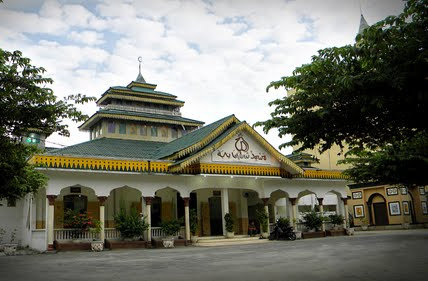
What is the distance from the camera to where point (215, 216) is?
84.0 ft

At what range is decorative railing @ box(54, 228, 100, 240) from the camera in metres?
18.9

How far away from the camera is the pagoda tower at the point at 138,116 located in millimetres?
28578

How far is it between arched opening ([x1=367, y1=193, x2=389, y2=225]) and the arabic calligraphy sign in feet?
55.6

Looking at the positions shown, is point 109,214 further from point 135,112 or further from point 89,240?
point 135,112

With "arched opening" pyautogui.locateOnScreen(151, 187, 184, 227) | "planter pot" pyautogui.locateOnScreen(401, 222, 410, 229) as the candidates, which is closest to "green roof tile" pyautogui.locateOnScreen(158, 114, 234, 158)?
"arched opening" pyautogui.locateOnScreen(151, 187, 184, 227)

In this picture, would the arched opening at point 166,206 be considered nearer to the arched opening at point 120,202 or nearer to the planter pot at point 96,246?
the arched opening at point 120,202

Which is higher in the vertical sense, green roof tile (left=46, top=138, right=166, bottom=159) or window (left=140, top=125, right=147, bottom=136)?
window (left=140, top=125, right=147, bottom=136)

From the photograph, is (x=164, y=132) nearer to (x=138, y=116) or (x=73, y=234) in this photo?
(x=138, y=116)

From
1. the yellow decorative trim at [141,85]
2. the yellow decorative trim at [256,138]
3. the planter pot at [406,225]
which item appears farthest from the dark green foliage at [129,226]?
the planter pot at [406,225]

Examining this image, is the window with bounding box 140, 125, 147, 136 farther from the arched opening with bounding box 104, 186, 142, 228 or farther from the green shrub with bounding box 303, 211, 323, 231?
the green shrub with bounding box 303, 211, 323, 231

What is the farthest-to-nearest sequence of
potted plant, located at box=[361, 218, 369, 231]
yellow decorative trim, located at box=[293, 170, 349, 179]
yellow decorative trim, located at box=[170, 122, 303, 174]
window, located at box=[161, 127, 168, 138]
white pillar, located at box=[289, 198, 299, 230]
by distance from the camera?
potted plant, located at box=[361, 218, 369, 231]
window, located at box=[161, 127, 168, 138]
yellow decorative trim, located at box=[293, 170, 349, 179]
white pillar, located at box=[289, 198, 299, 230]
yellow decorative trim, located at box=[170, 122, 303, 174]

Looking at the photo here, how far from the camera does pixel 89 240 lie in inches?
758

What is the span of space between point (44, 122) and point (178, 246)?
12737 millimetres

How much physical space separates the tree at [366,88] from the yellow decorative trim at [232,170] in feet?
39.8
